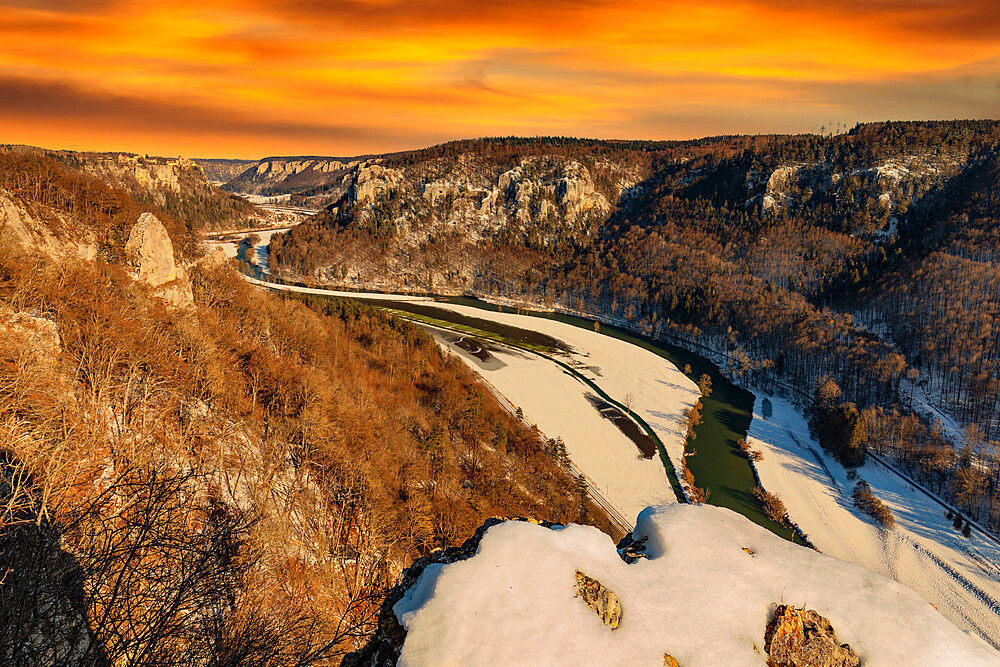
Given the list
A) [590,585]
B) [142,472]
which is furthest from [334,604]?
[590,585]

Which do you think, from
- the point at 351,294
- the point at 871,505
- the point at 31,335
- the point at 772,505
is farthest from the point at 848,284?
the point at 351,294

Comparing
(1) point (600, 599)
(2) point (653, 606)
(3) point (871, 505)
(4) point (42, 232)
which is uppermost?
(4) point (42, 232)

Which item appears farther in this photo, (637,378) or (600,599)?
(637,378)

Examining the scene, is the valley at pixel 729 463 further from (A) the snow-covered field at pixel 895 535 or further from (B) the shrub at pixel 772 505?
(B) the shrub at pixel 772 505

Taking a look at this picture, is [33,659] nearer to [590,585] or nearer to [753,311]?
[590,585]

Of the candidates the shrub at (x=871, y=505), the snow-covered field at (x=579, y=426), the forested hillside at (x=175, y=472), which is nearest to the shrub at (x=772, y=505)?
the shrub at (x=871, y=505)

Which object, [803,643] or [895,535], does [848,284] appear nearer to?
[895,535]

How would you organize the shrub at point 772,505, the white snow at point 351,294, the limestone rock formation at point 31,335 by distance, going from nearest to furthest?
the limestone rock formation at point 31,335
the shrub at point 772,505
the white snow at point 351,294
